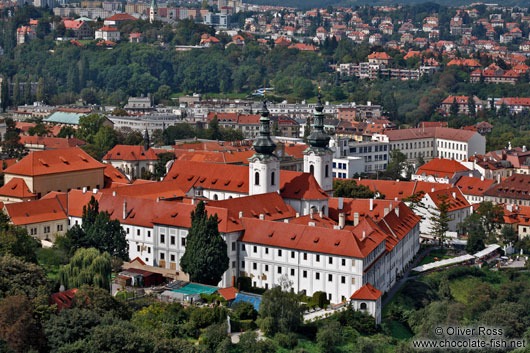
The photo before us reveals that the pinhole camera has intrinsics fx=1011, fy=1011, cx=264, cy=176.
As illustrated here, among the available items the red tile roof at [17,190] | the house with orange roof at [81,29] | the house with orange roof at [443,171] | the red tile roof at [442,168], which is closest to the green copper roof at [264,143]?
the red tile roof at [17,190]

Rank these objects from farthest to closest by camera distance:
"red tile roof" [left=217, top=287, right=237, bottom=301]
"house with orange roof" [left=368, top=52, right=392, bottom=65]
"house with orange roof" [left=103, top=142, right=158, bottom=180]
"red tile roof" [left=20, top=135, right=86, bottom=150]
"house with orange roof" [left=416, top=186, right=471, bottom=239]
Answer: "house with orange roof" [left=368, top=52, right=392, bottom=65]
"red tile roof" [left=20, top=135, right=86, bottom=150]
"house with orange roof" [left=103, top=142, right=158, bottom=180]
"house with orange roof" [left=416, top=186, right=471, bottom=239]
"red tile roof" [left=217, top=287, right=237, bottom=301]

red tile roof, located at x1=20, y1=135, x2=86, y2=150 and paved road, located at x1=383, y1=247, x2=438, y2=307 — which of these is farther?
red tile roof, located at x1=20, y1=135, x2=86, y2=150

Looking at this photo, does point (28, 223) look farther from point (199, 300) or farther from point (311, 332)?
point (311, 332)

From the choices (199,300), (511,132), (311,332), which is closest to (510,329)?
(311,332)

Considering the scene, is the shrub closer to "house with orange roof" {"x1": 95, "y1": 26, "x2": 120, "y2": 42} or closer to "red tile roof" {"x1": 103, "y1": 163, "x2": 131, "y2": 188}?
"red tile roof" {"x1": 103, "y1": 163, "x2": 131, "y2": 188}

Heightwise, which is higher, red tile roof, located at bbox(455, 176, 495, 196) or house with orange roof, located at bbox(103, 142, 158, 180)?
house with orange roof, located at bbox(103, 142, 158, 180)

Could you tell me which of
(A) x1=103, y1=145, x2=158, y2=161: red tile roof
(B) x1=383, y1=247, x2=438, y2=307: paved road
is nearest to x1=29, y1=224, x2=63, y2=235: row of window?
(B) x1=383, y1=247, x2=438, y2=307: paved road

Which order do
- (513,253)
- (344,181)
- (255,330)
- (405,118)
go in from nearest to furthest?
(255,330) → (513,253) → (344,181) → (405,118)
